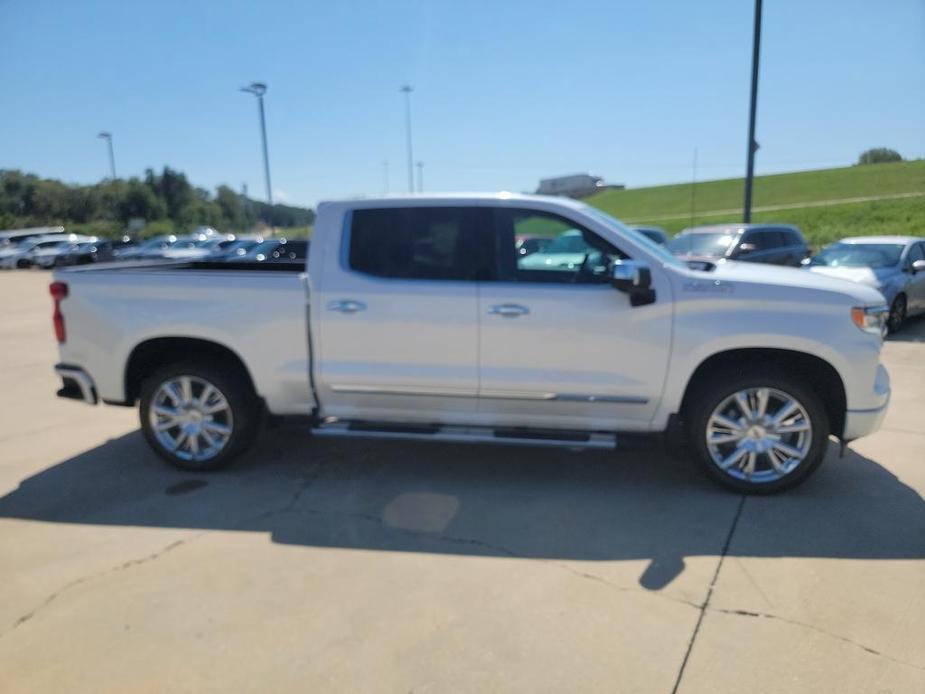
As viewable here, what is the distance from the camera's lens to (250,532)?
3908 mm

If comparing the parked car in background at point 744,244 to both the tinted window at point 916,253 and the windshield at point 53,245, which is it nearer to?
the tinted window at point 916,253

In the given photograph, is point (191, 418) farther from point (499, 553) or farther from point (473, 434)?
→ point (499, 553)

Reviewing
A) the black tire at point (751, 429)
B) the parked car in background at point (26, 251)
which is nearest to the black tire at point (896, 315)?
the black tire at point (751, 429)

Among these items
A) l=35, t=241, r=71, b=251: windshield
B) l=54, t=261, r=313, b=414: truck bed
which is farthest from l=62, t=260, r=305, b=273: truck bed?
l=35, t=241, r=71, b=251: windshield

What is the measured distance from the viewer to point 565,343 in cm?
425

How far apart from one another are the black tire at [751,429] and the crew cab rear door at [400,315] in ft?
4.71

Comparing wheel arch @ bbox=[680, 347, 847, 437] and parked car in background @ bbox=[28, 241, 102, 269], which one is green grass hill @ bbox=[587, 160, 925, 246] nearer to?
wheel arch @ bbox=[680, 347, 847, 437]

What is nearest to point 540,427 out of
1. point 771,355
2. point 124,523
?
point 771,355

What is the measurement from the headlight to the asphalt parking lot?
107 centimetres

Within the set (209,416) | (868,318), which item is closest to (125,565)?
(209,416)

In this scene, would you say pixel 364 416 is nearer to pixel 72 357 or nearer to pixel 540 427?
pixel 540 427

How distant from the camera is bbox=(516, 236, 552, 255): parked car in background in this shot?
14.6 feet

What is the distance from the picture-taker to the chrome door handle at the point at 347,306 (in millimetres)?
4402

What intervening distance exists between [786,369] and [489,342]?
1870 mm
